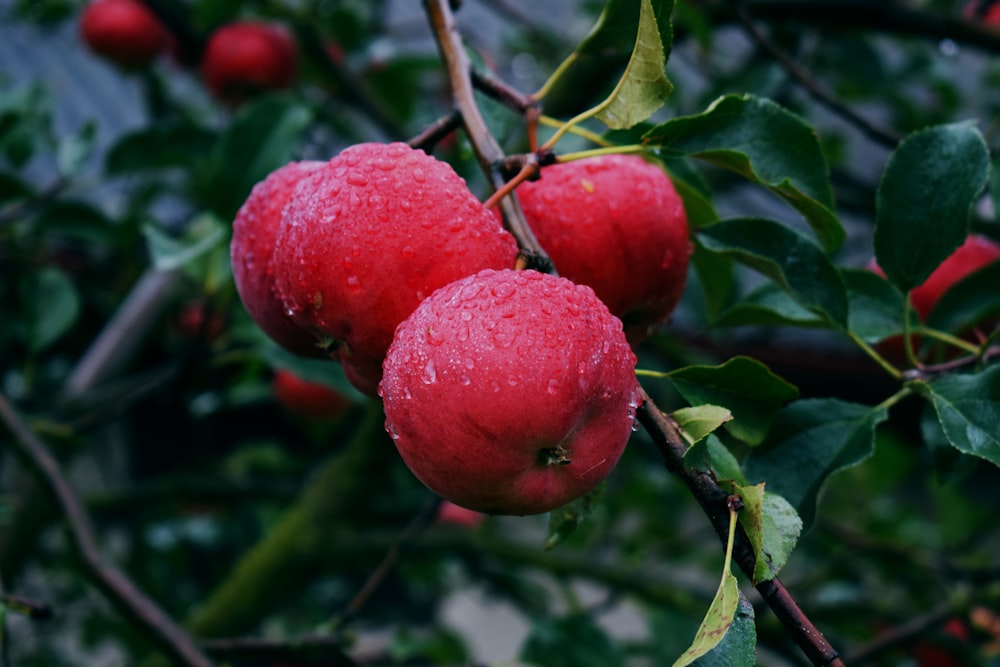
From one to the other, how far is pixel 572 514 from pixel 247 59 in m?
1.24

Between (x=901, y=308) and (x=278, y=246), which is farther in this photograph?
(x=901, y=308)

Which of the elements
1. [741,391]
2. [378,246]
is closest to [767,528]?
[741,391]

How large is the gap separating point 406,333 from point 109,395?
1.03 m

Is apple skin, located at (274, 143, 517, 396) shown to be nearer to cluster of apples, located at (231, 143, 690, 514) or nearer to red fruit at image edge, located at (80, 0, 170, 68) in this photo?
cluster of apples, located at (231, 143, 690, 514)

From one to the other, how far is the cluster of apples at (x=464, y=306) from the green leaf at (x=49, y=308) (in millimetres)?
696

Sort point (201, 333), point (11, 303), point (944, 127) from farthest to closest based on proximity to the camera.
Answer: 1. point (11, 303)
2. point (201, 333)
3. point (944, 127)

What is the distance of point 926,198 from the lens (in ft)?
2.08

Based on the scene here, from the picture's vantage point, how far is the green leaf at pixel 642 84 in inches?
18.4

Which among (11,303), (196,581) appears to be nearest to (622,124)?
(11,303)

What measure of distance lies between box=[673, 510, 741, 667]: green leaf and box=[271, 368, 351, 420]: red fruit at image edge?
115 cm

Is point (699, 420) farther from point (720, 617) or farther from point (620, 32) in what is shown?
point (620, 32)

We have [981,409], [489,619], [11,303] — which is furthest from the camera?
[489,619]

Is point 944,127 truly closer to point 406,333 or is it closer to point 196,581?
point 406,333

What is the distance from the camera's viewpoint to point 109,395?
131 cm
